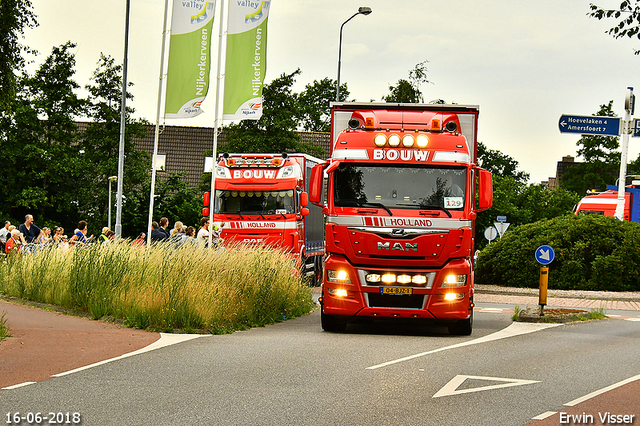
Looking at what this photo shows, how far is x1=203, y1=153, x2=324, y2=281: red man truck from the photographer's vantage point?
21.9 meters

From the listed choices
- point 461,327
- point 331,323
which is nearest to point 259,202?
point 331,323

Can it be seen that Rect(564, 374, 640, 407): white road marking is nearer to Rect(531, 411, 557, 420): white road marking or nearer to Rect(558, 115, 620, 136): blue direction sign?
Rect(531, 411, 557, 420): white road marking

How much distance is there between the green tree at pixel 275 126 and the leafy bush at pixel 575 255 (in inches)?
681

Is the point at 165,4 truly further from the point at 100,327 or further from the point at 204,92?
the point at 100,327

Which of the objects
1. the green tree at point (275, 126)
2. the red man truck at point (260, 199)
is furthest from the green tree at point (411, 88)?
the red man truck at point (260, 199)

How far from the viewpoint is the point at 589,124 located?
81.1 ft

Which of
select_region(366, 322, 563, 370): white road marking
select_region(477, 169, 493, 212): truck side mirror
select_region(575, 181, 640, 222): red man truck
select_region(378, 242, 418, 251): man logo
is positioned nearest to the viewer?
select_region(366, 322, 563, 370): white road marking

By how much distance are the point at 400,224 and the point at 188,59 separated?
1031cm

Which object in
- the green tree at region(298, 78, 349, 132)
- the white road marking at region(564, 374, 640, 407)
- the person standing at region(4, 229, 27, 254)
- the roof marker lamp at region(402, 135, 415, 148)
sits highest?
the green tree at region(298, 78, 349, 132)

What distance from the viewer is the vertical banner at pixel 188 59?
2059 centimetres

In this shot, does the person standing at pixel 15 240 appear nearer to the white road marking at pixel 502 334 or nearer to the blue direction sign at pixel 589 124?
the white road marking at pixel 502 334

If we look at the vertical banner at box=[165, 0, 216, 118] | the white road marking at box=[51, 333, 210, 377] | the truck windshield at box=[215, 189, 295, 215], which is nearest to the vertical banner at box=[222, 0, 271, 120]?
the vertical banner at box=[165, 0, 216, 118]

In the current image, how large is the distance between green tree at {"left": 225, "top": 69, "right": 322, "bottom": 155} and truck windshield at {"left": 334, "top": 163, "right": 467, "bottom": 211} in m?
28.1

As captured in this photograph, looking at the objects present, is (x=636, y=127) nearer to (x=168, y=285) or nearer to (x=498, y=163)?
(x=168, y=285)
